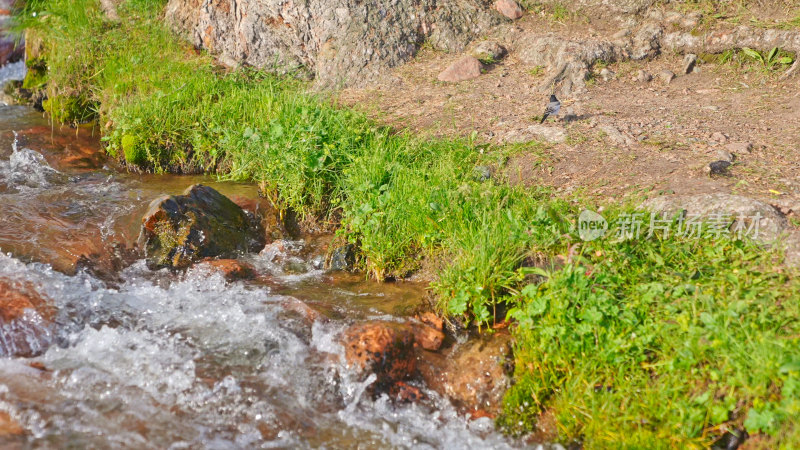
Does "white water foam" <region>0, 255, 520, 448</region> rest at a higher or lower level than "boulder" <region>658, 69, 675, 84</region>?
lower

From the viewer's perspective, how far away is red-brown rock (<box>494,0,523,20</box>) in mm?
7480

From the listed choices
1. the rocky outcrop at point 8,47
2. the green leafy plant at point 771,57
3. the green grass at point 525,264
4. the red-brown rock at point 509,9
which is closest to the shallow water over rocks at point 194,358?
the green grass at point 525,264

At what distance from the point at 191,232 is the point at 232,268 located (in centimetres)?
48

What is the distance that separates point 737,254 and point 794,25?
3619 millimetres

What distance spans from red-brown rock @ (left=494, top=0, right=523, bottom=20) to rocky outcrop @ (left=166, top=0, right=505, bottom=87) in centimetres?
10

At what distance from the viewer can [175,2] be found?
8023 mm

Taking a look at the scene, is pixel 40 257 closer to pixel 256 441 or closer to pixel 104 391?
pixel 104 391

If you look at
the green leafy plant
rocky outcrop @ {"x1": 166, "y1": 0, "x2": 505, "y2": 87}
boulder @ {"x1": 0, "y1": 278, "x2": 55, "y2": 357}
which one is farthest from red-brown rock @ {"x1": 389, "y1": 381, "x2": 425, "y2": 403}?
the green leafy plant

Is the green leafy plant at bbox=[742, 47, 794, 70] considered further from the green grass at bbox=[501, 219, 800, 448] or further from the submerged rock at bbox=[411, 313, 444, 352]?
the submerged rock at bbox=[411, 313, 444, 352]

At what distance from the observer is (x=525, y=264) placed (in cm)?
414

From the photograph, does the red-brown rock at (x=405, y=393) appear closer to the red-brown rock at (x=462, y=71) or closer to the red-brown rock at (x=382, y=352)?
the red-brown rock at (x=382, y=352)

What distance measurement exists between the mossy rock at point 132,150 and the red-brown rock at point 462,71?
286 centimetres

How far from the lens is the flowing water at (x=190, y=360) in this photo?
3.35 m

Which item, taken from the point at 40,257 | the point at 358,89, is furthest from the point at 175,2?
the point at 40,257
